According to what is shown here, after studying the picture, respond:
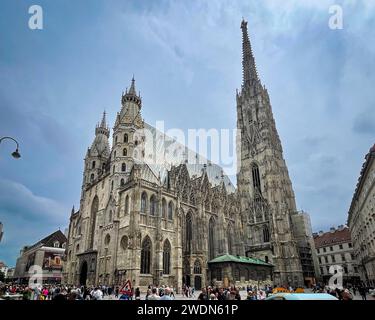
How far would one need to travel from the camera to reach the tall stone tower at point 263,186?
5112 centimetres

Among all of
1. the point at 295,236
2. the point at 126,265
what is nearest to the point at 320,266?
the point at 295,236

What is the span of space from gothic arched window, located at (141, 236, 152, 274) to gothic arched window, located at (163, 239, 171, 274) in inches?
112

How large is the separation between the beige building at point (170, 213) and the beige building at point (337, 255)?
1573 centimetres

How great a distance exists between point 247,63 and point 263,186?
40.5 meters

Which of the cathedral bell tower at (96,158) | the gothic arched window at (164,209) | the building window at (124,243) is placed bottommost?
the building window at (124,243)

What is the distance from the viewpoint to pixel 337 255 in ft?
205

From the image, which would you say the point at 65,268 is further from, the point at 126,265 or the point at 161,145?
the point at 161,145

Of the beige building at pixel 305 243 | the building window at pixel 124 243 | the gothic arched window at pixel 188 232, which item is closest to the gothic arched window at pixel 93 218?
the building window at pixel 124 243

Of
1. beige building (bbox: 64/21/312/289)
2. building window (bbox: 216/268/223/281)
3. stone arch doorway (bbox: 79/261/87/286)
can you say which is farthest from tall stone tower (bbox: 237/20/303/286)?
stone arch doorway (bbox: 79/261/87/286)

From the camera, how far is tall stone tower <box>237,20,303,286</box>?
168 feet

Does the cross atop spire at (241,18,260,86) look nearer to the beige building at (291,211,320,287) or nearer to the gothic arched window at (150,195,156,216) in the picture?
the beige building at (291,211,320,287)

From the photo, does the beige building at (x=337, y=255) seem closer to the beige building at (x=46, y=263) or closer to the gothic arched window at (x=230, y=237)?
the gothic arched window at (x=230, y=237)

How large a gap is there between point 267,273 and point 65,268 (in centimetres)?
3602
